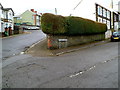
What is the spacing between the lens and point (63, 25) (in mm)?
12914

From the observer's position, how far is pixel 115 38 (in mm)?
20109

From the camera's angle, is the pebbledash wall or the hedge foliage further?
the pebbledash wall

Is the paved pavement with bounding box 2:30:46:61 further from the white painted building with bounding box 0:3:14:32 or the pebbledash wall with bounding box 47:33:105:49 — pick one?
the white painted building with bounding box 0:3:14:32

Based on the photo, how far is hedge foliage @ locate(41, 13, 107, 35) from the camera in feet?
39.3

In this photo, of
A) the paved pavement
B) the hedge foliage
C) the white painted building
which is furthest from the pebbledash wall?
the white painted building

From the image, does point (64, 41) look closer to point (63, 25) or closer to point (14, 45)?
point (63, 25)

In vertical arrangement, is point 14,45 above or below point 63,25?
below

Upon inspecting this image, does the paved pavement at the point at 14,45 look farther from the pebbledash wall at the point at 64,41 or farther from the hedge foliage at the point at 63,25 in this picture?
the hedge foliage at the point at 63,25

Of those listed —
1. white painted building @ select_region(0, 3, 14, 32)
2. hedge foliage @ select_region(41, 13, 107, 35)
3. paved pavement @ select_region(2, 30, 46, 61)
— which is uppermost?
white painted building @ select_region(0, 3, 14, 32)

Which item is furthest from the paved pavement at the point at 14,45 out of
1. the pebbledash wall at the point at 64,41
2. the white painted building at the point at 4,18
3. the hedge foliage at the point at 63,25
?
the white painted building at the point at 4,18

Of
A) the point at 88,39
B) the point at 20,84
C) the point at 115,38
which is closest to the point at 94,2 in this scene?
the point at 115,38

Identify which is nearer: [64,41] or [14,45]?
[64,41]

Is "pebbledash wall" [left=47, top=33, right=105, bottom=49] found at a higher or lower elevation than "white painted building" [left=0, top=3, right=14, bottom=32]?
lower

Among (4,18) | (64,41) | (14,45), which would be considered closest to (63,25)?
(64,41)
